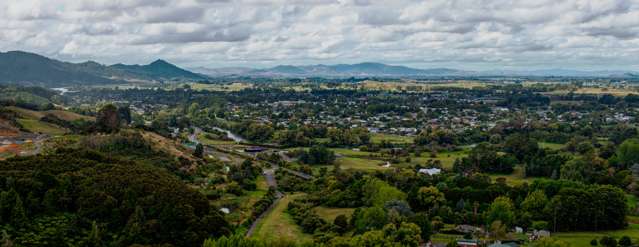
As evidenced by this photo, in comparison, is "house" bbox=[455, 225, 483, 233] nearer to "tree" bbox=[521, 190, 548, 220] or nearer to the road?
"tree" bbox=[521, 190, 548, 220]

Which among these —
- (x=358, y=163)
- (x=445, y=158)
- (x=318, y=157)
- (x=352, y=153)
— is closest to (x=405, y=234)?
(x=358, y=163)

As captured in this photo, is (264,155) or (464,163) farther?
(264,155)

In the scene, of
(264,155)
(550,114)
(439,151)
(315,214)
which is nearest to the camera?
(315,214)

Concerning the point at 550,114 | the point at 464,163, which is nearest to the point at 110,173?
the point at 464,163

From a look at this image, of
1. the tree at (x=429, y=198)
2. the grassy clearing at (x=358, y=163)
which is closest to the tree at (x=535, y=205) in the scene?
the tree at (x=429, y=198)

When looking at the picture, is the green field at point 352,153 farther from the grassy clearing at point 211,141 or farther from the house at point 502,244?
the house at point 502,244

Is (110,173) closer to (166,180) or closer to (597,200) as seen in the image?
(166,180)

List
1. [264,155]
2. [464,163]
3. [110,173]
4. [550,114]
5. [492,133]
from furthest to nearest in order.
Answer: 1. [550,114]
2. [492,133]
3. [264,155]
4. [464,163]
5. [110,173]
